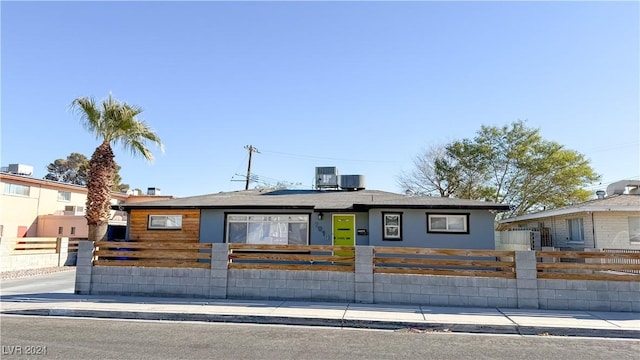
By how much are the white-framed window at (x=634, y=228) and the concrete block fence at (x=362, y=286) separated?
9.02 m

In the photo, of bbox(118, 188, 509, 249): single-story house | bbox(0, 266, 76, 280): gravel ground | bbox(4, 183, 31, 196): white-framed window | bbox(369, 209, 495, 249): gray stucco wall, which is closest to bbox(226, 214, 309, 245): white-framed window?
bbox(118, 188, 509, 249): single-story house

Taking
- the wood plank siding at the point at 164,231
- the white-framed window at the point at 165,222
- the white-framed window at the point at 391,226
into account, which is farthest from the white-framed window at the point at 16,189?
the white-framed window at the point at 391,226

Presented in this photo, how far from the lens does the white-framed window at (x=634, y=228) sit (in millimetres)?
16250

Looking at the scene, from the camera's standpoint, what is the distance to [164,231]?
1535 cm

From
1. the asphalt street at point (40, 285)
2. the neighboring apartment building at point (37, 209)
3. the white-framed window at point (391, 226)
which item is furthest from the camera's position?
the neighboring apartment building at point (37, 209)

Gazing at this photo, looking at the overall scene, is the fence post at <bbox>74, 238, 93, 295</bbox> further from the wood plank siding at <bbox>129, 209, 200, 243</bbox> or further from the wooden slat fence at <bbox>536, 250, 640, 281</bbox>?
the wooden slat fence at <bbox>536, 250, 640, 281</bbox>

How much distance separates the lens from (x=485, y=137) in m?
29.7

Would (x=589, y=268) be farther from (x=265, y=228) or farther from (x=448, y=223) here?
(x=265, y=228)

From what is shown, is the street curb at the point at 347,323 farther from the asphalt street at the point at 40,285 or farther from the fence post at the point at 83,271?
the asphalt street at the point at 40,285

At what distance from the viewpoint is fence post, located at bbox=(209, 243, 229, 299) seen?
1028 centimetres

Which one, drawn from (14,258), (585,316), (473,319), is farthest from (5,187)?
(585,316)

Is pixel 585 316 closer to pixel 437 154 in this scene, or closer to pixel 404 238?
pixel 404 238

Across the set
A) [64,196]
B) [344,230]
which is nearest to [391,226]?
[344,230]

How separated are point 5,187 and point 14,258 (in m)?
11.2
